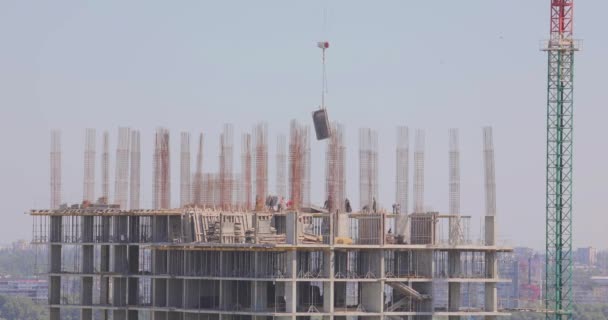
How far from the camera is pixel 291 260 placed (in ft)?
259

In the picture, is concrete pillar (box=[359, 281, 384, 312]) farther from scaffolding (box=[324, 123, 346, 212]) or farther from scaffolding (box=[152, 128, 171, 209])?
scaffolding (box=[152, 128, 171, 209])

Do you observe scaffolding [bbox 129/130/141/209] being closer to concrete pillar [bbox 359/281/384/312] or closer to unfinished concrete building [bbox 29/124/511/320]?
unfinished concrete building [bbox 29/124/511/320]

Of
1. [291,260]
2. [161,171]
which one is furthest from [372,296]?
[161,171]

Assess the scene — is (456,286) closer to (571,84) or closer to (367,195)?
(367,195)

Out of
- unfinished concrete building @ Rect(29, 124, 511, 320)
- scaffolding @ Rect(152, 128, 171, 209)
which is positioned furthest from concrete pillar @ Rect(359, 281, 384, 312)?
scaffolding @ Rect(152, 128, 171, 209)

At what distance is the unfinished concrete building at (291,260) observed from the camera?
80.3m

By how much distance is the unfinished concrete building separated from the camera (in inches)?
3162

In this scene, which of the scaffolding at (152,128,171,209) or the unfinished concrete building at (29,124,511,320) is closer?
the unfinished concrete building at (29,124,511,320)

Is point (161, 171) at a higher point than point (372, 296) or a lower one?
higher

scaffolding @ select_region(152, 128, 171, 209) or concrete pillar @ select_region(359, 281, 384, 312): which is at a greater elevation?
scaffolding @ select_region(152, 128, 171, 209)

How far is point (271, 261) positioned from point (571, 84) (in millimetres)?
30492

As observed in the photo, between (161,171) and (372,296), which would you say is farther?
(161,171)

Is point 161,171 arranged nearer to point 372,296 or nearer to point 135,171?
point 135,171

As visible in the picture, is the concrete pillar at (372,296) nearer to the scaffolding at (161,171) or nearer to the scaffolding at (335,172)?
the scaffolding at (335,172)
